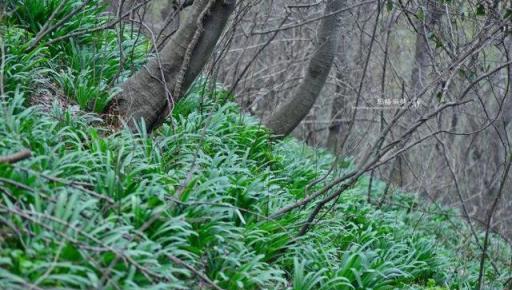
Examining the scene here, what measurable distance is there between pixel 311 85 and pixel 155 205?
396 cm

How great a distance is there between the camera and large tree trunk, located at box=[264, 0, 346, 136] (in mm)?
7984

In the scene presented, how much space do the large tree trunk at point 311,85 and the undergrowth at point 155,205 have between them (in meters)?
0.35

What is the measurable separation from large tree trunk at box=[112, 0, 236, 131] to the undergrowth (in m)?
0.19

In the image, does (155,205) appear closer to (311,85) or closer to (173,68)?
(173,68)

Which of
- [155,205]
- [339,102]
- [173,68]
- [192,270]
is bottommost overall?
[192,270]

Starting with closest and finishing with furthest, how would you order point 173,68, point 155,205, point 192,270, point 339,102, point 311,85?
1. point 192,270
2. point 155,205
3. point 173,68
4. point 311,85
5. point 339,102

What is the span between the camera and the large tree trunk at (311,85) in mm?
7984

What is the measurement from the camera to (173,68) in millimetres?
6547

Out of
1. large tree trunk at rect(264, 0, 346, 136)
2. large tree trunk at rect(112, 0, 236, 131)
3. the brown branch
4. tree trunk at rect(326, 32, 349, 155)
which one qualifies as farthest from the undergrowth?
tree trunk at rect(326, 32, 349, 155)

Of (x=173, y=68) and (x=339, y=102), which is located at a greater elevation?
(x=339, y=102)

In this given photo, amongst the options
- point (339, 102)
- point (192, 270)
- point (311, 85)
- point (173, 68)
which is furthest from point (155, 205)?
point (339, 102)

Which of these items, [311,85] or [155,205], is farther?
[311,85]

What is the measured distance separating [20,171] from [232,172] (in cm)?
207

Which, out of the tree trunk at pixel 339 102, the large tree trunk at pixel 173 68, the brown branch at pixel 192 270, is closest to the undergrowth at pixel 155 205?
the brown branch at pixel 192 270
